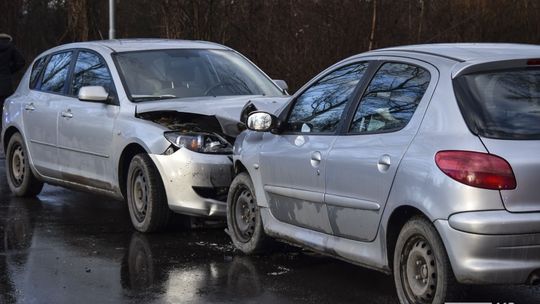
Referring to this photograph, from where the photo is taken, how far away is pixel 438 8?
899 inches

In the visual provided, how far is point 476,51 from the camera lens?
5.59m

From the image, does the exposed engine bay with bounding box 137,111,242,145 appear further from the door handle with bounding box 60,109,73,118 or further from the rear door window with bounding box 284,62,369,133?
the rear door window with bounding box 284,62,369,133

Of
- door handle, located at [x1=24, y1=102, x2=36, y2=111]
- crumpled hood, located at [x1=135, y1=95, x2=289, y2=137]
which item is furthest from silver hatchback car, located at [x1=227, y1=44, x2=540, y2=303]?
door handle, located at [x1=24, y1=102, x2=36, y2=111]

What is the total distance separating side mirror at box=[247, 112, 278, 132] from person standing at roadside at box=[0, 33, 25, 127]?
31.9ft

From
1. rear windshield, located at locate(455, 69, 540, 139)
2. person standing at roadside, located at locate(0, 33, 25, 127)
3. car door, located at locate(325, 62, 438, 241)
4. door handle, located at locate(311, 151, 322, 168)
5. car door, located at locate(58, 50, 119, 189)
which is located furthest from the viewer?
person standing at roadside, located at locate(0, 33, 25, 127)

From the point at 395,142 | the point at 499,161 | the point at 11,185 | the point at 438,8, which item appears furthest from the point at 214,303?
the point at 438,8

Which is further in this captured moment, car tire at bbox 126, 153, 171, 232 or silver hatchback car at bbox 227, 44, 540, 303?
car tire at bbox 126, 153, 171, 232

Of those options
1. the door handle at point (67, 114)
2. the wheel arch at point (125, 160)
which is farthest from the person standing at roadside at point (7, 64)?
the wheel arch at point (125, 160)

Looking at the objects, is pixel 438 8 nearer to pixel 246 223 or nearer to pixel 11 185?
pixel 11 185

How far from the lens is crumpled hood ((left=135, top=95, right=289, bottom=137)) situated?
8.16m

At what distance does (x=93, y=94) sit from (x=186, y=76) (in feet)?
3.26

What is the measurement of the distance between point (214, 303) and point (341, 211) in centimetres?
99

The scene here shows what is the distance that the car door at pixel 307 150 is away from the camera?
20.2 ft

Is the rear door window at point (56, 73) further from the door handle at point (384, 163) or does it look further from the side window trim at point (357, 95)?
the door handle at point (384, 163)
